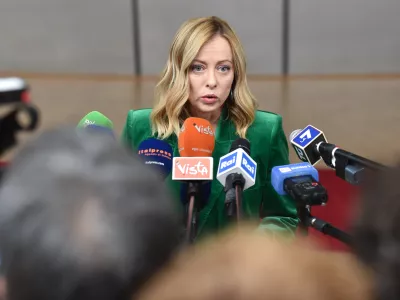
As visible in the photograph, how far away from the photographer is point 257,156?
5.25ft

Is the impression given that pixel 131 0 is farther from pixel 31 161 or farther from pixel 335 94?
pixel 31 161

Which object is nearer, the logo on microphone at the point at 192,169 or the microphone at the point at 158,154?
the logo on microphone at the point at 192,169

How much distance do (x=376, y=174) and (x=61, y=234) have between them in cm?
26

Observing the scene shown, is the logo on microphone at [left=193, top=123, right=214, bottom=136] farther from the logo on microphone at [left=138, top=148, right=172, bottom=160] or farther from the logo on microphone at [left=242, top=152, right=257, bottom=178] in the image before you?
the logo on microphone at [left=242, top=152, right=257, bottom=178]

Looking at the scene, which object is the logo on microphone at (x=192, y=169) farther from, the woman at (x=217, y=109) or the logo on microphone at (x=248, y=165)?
the woman at (x=217, y=109)

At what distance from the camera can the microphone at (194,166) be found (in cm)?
93

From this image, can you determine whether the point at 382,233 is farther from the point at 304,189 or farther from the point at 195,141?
the point at 195,141

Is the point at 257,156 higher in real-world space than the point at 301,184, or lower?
lower

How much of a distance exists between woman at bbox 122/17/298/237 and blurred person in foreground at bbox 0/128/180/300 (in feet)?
3.34

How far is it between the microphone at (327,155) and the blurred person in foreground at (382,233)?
36cm

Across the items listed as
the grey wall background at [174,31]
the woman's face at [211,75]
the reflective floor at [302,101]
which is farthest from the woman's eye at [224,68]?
the grey wall background at [174,31]

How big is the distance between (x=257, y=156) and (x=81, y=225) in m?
1.23

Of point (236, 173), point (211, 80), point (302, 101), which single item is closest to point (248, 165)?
point (236, 173)

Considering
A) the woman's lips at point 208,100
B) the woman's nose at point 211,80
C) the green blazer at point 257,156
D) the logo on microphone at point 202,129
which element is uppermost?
the woman's nose at point 211,80
